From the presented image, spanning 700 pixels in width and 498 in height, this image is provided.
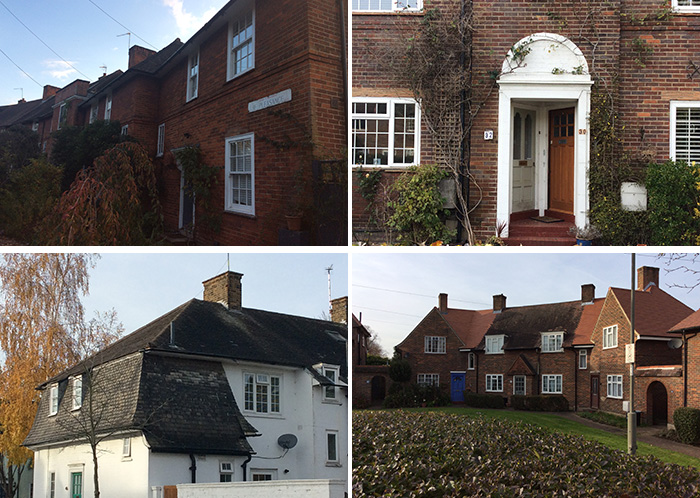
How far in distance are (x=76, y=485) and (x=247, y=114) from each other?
12.6ft

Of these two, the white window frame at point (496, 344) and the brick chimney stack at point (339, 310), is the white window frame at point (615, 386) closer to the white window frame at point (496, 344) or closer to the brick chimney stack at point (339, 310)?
the white window frame at point (496, 344)

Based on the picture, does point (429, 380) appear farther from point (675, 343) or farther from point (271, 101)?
point (271, 101)

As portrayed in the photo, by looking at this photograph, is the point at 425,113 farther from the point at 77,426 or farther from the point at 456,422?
the point at 77,426

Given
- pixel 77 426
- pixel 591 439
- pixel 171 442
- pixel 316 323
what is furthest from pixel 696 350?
pixel 77 426

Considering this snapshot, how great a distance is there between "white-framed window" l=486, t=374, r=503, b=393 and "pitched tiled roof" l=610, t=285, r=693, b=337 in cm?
131

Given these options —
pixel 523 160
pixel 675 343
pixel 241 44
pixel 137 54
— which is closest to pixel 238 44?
pixel 241 44

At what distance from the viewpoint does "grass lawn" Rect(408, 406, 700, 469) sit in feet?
19.7

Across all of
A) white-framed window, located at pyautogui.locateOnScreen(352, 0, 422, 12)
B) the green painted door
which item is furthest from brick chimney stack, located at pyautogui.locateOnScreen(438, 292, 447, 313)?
white-framed window, located at pyautogui.locateOnScreen(352, 0, 422, 12)

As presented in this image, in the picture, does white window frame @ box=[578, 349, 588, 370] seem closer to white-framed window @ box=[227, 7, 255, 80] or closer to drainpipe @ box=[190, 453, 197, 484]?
drainpipe @ box=[190, 453, 197, 484]

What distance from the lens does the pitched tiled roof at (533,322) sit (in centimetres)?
599

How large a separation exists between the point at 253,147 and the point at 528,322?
120 inches

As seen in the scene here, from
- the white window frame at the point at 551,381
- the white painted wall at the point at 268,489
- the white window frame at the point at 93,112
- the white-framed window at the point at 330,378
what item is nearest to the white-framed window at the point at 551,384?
the white window frame at the point at 551,381

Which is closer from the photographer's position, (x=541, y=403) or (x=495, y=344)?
(x=495, y=344)

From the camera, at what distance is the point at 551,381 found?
243 inches
